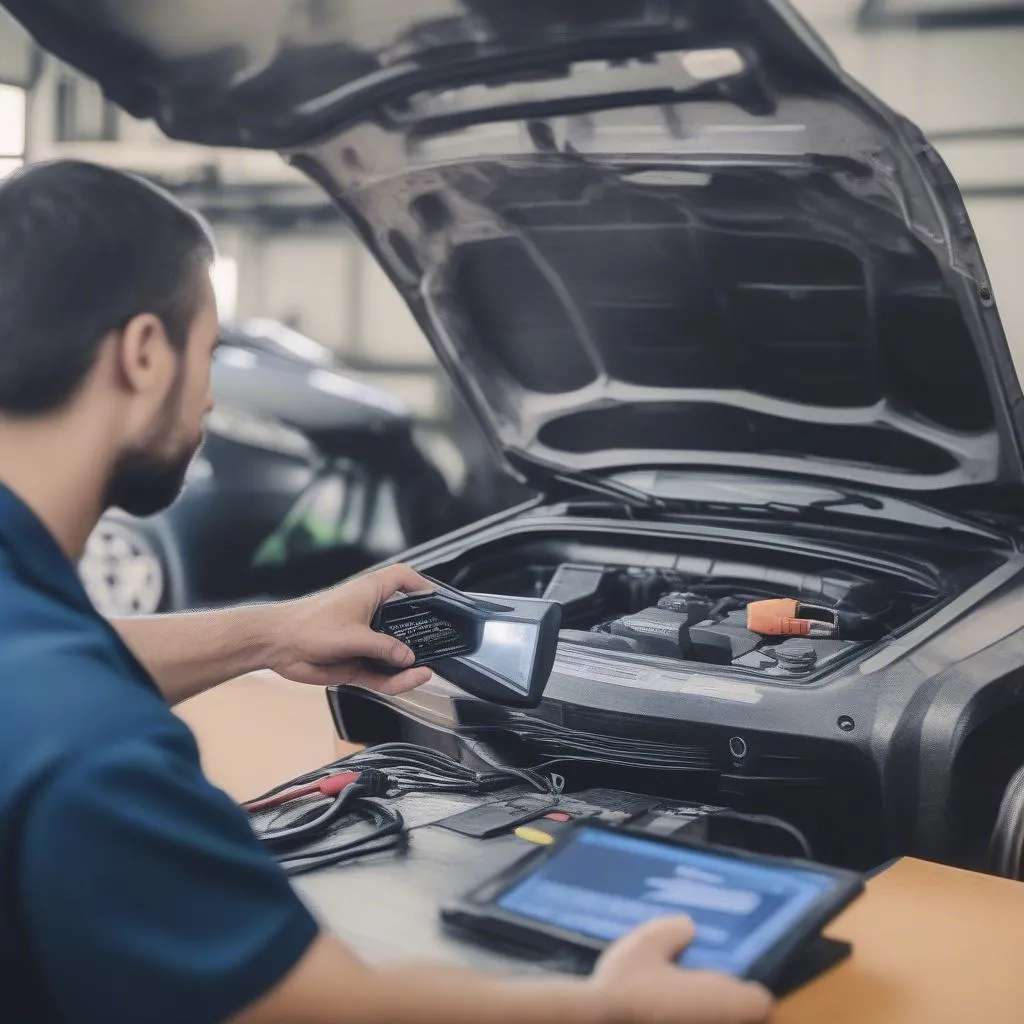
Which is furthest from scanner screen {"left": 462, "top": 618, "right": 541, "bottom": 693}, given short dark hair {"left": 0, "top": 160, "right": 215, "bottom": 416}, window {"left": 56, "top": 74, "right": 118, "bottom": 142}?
window {"left": 56, "top": 74, "right": 118, "bottom": 142}

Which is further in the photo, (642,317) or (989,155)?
(642,317)

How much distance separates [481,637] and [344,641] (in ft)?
0.45

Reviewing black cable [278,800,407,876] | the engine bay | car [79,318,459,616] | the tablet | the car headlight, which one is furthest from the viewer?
the car headlight

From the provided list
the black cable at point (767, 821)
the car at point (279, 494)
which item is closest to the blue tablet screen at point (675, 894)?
the black cable at point (767, 821)

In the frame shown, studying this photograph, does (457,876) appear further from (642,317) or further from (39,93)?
(39,93)

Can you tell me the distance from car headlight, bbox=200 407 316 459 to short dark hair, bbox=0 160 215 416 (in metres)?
1.38

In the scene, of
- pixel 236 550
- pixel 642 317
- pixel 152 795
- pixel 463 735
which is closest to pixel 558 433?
pixel 642 317

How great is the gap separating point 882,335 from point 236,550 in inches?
50.8

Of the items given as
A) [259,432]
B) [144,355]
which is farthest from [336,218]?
[144,355]

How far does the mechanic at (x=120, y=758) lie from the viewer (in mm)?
565

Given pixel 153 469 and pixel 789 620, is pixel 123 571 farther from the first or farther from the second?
pixel 153 469

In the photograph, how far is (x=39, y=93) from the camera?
229 centimetres

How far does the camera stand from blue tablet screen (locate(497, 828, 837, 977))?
0.76 meters

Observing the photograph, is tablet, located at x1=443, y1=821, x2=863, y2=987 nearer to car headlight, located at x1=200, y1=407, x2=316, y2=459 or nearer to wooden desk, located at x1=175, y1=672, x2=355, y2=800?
wooden desk, located at x1=175, y1=672, x2=355, y2=800
